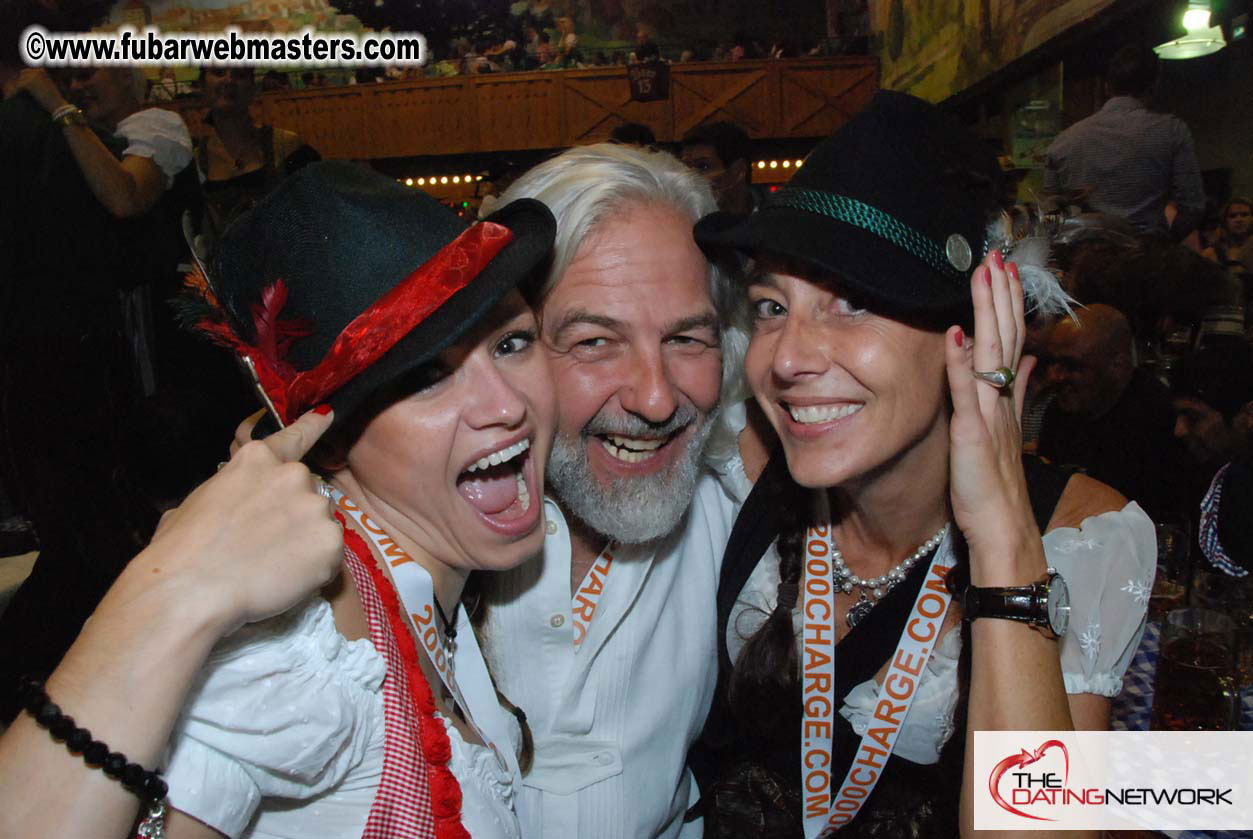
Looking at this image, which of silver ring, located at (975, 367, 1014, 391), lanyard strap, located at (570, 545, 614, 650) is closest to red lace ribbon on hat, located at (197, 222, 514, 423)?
lanyard strap, located at (570, 545, 614, 650)

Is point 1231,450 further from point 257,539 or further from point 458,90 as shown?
point 458,90

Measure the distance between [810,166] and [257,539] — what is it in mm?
1465

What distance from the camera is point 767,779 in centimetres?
225

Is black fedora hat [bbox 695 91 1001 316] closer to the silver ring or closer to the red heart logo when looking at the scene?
the silver ring

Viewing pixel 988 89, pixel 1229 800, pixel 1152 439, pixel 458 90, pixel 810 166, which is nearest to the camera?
pixel 1229 800

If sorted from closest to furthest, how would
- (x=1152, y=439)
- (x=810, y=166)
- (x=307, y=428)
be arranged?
(x=307, y=428) < (x=810, y=166) < (x=1152, y=439)

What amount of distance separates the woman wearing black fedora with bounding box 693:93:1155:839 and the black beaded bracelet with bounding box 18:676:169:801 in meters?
1.43

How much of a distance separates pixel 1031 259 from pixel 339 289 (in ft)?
5.07

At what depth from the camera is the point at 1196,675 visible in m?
1.82

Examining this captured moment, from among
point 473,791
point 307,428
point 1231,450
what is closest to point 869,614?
point 473,791

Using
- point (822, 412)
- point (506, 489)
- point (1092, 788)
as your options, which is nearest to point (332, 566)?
point (506, 489)

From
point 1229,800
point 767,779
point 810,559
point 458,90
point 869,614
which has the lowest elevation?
point 767,779

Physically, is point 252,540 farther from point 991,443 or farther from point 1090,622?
point 1090,622

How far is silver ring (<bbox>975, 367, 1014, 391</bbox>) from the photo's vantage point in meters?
1.71
